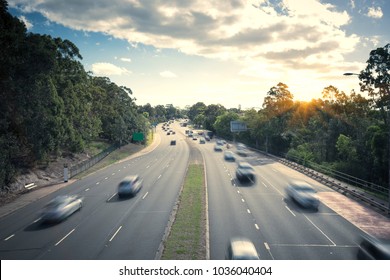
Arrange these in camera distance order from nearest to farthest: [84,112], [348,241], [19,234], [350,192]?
[348,241] < [19,234] < [350,192] < [84,112]

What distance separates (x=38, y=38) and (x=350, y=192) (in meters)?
39.3

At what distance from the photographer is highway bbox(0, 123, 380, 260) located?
1814cm

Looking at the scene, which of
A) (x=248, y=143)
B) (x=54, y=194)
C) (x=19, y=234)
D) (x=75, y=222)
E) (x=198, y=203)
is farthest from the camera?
(x=248, y=143)

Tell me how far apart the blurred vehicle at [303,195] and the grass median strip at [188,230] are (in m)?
8.47

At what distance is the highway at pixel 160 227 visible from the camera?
1814 centimetres

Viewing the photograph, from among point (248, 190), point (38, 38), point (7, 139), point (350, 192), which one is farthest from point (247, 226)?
point (38, 38)

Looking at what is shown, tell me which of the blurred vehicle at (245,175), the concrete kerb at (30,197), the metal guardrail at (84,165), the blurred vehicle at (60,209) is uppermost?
the blurred vehicle at (245,175)

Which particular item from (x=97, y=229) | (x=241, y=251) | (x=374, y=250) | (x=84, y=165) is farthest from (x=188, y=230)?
(x=84, y=165)

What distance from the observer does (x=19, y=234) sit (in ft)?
71.6

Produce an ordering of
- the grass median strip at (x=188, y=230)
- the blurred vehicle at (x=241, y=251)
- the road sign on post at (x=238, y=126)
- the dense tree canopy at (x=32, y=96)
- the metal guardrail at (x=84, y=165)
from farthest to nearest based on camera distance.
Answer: the road sign on post at (x=238, y=126)
the metal guardrail at (x=84, y=165)
the dense tree canopy at (x=32, y=96)
the grass median strip at (x=188, y=230)
the blurred vehicle at (x=241, y=251)

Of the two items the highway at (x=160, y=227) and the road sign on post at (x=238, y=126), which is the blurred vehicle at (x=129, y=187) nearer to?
the highway at (x=160, y=227)

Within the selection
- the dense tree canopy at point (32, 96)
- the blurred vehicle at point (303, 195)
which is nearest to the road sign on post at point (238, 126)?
the dense tree canopy at point (32, 96)

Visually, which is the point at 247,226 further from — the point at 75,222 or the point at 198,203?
the point at 75,222

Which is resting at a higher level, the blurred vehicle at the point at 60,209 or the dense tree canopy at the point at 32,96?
the dense tree canopy at the point at 32,96
